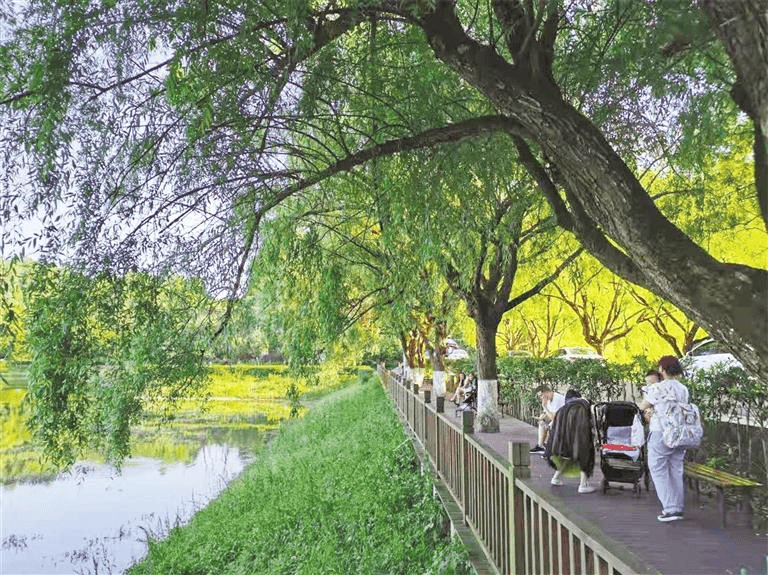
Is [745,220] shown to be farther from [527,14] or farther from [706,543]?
[527,14]

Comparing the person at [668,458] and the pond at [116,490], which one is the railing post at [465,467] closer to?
the person at [668,458]

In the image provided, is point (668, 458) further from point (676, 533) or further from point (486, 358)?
point (486, 358)

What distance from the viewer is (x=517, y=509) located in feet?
15.4

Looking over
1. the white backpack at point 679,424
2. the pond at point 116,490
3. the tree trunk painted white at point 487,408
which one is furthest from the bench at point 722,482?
the tree trunk painted white at point 487,408

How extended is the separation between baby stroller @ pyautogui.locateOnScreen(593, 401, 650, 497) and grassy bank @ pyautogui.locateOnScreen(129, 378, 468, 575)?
2.43 m

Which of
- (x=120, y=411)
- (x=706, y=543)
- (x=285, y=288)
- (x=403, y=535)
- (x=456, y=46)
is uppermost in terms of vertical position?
(x=456, y=46)

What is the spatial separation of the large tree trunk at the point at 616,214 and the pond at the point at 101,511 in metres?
10.9

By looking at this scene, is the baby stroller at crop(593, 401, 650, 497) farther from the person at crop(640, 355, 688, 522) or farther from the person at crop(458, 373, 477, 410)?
the person at crop(458, 373, 477, 410)

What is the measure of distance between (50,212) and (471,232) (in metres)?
5.51

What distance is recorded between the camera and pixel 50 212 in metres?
6.29

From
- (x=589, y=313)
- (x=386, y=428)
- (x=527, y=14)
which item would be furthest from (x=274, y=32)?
(x=589, y=313)

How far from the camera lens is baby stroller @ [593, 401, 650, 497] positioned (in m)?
9.40

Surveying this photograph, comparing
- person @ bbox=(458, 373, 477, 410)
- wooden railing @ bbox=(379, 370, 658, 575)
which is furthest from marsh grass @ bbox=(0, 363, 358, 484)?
wooden railing @ bbox=(379, 370, 658, 575)

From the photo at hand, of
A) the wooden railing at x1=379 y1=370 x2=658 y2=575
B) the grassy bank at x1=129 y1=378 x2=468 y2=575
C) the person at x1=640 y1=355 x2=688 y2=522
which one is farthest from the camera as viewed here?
the grassy bank at x1=129 y1=378 x2=468 y2=575
